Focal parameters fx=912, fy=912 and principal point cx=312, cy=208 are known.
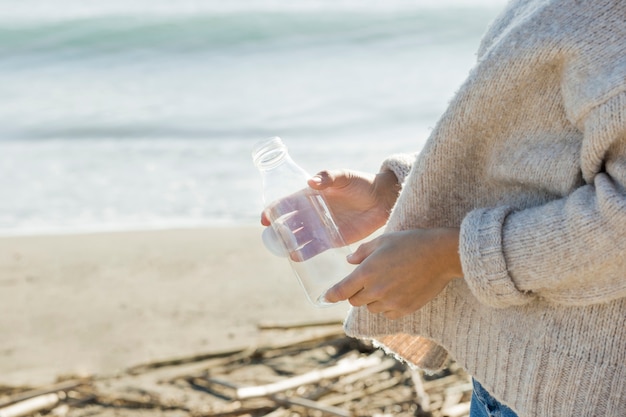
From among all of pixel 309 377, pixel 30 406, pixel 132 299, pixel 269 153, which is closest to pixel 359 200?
pixel 269 153

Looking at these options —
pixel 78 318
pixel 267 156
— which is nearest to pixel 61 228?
pixel 78 318

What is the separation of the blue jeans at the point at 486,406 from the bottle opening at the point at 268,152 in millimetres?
661

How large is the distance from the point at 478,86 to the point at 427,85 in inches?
335

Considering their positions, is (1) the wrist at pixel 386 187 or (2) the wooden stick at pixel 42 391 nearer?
(1) the wrist at pixel 386 187

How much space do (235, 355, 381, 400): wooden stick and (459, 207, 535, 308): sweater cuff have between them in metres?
1.91

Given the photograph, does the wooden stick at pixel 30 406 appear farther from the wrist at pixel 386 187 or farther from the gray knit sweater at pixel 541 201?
the gray knit sweater at pixel 541 201

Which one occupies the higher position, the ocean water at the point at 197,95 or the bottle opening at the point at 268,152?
the ocean water at the point at 197,95

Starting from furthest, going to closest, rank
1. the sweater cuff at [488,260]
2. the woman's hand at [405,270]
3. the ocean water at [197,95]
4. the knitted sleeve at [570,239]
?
the ocean water at [197,95] < the woman's hand at [405,270] < the sweater cuff at [488,260] < the knitted sleeve at [570,239]

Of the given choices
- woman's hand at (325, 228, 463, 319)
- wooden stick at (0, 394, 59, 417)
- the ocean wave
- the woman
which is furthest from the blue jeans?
the ocean wave

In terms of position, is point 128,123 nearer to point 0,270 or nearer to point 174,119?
point 174,119

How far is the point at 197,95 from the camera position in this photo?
10289mm

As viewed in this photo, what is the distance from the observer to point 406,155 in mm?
2066

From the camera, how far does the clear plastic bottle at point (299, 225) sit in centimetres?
206

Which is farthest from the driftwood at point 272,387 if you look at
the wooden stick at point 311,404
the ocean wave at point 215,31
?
the ocean wave at point 215,31
